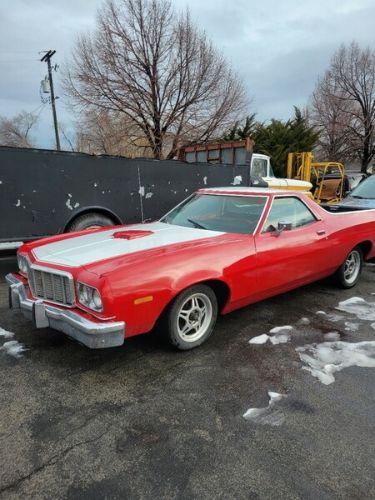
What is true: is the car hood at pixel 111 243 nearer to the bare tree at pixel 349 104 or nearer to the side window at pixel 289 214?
the side window at pixel 289 214

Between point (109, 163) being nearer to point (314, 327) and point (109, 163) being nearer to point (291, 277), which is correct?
point (291, 277)

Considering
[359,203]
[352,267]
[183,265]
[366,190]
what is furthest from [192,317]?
[366,190]

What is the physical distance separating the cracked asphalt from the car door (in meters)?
0.67

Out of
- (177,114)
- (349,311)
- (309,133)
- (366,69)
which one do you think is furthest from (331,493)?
(366,69)

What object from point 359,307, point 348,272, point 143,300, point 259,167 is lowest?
point 359,307

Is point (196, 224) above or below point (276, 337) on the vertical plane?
above

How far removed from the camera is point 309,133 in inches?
911

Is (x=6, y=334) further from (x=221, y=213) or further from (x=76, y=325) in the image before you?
(x=221, y=213)

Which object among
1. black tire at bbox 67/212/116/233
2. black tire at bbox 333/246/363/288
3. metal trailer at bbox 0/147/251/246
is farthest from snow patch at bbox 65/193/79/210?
black tire at bbox 333/246/363/288

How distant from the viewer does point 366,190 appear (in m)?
8.04

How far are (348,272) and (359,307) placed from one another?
82cm

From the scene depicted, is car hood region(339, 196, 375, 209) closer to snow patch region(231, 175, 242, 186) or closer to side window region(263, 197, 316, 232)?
snow patch region(231, 175, 242, 186)

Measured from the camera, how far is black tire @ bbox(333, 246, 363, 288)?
5.21 m

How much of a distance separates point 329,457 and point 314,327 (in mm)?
1887
